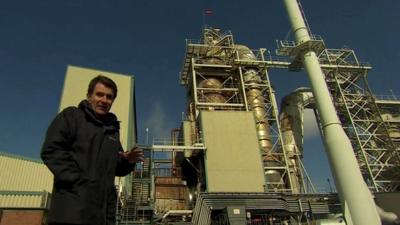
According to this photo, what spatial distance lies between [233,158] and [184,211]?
5.98 m

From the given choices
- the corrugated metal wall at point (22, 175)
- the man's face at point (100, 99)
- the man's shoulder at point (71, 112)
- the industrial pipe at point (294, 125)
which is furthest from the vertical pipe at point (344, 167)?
the corrugated metal wall at point (22, 175)

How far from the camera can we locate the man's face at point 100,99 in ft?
11.2

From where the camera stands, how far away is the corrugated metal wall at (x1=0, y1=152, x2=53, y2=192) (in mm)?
25562

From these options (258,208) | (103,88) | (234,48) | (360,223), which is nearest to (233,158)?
(258,208)

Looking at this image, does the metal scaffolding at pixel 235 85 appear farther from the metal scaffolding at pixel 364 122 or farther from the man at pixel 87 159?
the man at pixel 87 159

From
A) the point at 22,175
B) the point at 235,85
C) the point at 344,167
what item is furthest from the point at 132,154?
the point at 235,85

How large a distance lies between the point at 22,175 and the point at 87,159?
26.9 metres

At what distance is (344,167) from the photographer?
19.4 metres

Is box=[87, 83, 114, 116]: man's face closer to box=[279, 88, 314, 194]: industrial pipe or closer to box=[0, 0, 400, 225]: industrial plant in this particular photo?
box=[0, 0, 400, 225]: industrial plant

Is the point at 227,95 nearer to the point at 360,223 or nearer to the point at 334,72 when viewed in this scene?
the point at 334,72

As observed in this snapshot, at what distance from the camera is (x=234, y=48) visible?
3709cm

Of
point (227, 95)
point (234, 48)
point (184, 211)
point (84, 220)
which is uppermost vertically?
point (234, 48)

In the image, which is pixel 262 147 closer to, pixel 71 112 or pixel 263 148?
pixel 263 148

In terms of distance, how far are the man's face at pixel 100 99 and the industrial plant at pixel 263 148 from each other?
18.5 m
